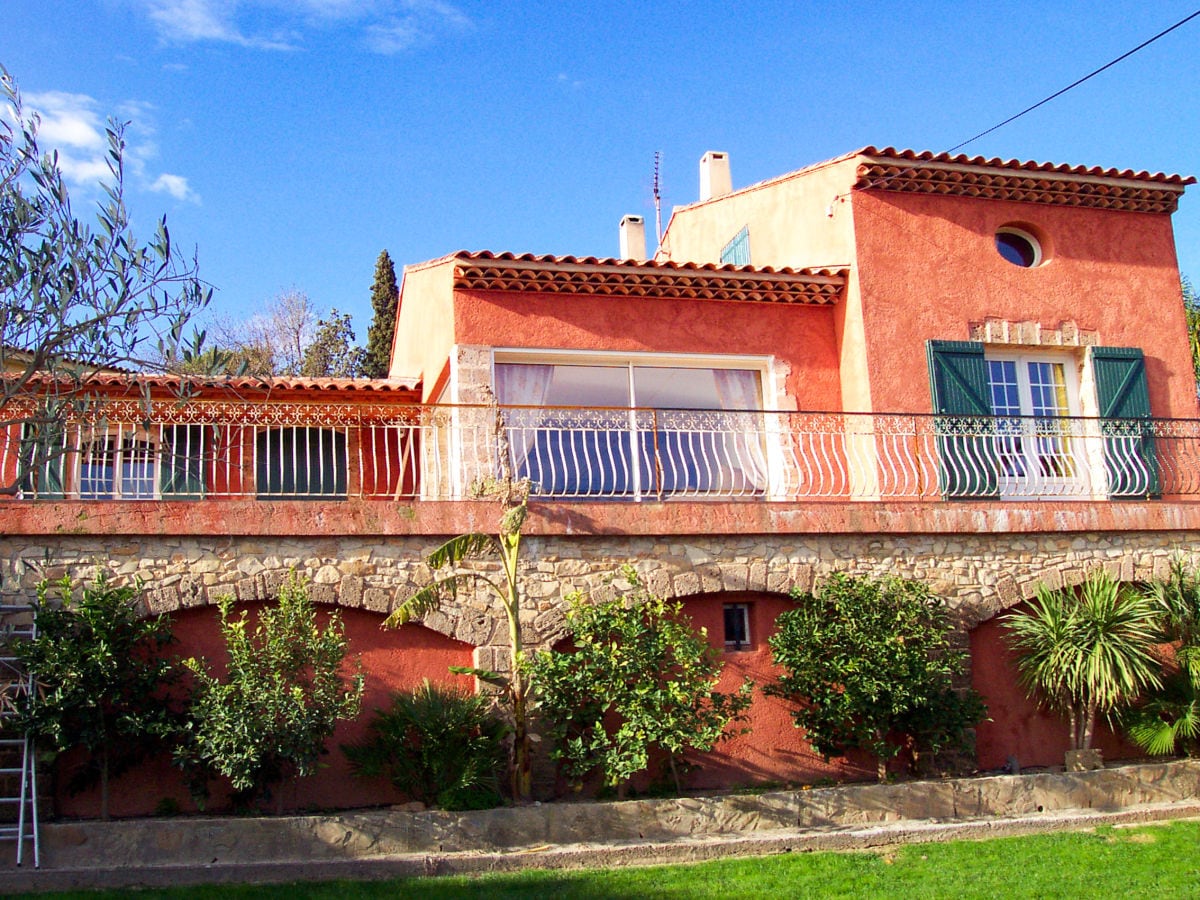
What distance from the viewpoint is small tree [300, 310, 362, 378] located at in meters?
27.9

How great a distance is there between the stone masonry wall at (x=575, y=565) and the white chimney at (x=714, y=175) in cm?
845

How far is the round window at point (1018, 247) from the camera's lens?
14.2 metres

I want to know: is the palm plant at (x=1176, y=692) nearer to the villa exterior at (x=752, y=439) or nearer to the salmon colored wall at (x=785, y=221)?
the villa exterior at (x=752, y=439)

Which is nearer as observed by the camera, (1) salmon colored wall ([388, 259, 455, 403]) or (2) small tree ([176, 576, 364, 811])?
(2) small tree ([176, 576, 364, 811])

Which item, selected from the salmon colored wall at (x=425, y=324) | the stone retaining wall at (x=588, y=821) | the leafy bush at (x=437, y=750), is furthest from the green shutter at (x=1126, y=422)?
the leafy bush at (x=437, y=750)

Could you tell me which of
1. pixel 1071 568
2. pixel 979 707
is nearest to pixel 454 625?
pixel 979 707

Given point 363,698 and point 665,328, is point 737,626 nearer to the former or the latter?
point 363,698

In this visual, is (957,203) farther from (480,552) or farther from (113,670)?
(113,670)

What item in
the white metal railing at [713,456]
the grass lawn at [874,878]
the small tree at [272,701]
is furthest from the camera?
the white metal railing at [713,456]

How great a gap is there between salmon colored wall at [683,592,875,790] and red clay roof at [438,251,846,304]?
3779 millimetres

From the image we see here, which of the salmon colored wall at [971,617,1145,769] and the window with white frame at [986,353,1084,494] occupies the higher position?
the window with white frame at [986,353,1084,494]

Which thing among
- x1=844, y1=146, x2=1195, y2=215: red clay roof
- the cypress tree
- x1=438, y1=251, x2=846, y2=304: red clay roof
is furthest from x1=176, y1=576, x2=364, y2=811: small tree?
the cypress tree

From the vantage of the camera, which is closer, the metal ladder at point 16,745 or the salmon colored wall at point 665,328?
the metal ladder at point 16,745

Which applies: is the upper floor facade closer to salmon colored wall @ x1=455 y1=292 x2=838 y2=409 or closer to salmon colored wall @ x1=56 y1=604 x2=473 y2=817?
salmon colored wall @ x1=455 y1=292 x2=838 y2=409
